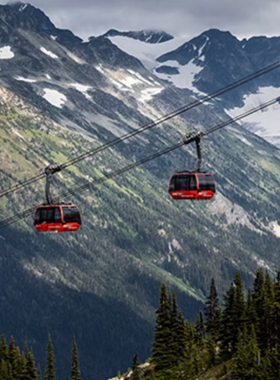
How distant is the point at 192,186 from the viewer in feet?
350

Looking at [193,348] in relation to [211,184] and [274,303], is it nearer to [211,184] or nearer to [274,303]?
[274,303]

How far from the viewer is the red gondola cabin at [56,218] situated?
4198 inches

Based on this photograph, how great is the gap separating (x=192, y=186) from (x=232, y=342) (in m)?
62.8

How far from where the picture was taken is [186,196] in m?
107

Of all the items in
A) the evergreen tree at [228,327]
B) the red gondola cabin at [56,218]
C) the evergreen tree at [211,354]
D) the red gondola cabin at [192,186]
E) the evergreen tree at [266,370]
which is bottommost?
the evergreen tree at [266,370]

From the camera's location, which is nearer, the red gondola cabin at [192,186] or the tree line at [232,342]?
the red gondola cabin at [192,186]

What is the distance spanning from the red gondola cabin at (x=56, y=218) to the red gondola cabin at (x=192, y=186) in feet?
33.4

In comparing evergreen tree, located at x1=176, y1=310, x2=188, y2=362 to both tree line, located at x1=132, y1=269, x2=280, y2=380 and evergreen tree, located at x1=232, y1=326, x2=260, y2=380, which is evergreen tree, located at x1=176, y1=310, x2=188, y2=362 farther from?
evergreen tree, located at x1=232, y1=326, x2=260, y2=380

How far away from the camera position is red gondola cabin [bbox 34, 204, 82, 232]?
107m

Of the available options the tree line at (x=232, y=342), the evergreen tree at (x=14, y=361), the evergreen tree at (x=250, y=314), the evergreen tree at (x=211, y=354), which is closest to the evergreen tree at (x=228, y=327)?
the tree line at (x=232, y=342)

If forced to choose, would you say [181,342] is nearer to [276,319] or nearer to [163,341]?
[163,341]

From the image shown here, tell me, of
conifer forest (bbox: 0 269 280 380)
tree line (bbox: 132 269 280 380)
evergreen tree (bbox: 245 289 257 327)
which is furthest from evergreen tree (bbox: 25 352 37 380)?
evergreen tree (bbox: 245 289 257 327)

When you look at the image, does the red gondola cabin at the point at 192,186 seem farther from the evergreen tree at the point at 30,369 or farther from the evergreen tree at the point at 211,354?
the evergreen tree at the point at 30,369

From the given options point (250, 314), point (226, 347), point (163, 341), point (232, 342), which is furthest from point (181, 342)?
point (250, 314)
